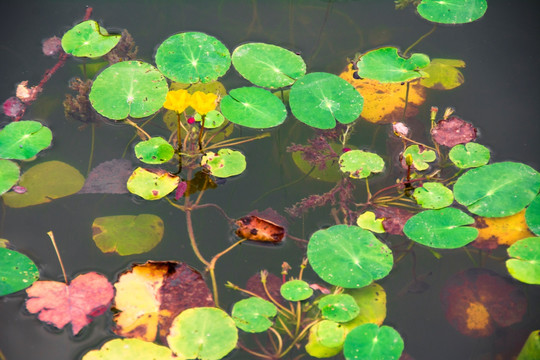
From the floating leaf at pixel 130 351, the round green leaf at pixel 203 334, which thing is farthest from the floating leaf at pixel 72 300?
the round green leaf at pixel 203 334

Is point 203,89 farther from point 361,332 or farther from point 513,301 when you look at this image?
point 513,301

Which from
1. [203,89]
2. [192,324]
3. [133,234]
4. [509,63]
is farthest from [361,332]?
[509,63]

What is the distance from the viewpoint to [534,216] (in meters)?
2.21

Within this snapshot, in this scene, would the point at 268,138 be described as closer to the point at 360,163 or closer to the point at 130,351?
the point at 360,163

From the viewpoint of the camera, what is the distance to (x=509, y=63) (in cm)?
288

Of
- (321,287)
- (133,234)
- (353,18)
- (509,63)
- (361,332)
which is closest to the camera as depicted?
(361,332)

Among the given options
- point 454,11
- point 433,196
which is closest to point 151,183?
point 433,196

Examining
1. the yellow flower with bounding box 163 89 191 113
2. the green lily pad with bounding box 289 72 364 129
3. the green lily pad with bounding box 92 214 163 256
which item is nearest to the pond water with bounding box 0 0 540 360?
the green lily pad with bounding box 92 214 163 256

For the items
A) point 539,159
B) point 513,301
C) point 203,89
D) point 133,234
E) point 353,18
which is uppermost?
point 353,18

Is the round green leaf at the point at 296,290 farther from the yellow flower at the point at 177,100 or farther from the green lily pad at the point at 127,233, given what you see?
the yellow flower at the point at 177,100

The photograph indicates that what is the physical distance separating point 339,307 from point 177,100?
1120mm

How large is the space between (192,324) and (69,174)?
1.02 m

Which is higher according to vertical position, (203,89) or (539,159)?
(203,89)

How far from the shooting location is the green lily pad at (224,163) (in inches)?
94.6
